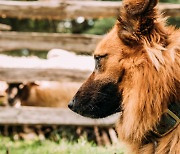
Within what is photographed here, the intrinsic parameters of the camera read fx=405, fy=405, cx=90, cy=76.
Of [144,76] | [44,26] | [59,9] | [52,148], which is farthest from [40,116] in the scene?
[44,26]

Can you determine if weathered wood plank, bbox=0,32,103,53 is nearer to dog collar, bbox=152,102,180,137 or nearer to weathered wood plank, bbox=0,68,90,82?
weathered wood plank, bbox=0,68,90,82

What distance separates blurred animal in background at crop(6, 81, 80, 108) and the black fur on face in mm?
3511

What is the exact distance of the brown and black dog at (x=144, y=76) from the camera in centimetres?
293

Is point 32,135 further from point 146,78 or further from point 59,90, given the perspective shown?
point 146,78

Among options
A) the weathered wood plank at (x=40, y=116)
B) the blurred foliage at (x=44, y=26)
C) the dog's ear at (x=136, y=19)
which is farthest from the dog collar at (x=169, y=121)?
the blurred foliage at (x=44, y=26)

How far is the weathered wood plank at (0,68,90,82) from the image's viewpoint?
6074 millimetres

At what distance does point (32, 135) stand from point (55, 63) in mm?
1269

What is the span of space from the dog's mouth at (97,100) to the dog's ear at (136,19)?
16.5 inches

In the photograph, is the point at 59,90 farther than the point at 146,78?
Yes

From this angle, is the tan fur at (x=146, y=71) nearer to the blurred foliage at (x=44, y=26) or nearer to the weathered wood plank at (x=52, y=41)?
the weathered wood plank at (x=52, y=41)

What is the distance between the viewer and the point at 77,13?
639 centimetres

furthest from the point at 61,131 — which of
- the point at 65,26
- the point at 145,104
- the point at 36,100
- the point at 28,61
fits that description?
the point at 65,26

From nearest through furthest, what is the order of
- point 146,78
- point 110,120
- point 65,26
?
point 146,78 < point 110,120 < point 65,26

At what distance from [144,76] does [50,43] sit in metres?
3.68
